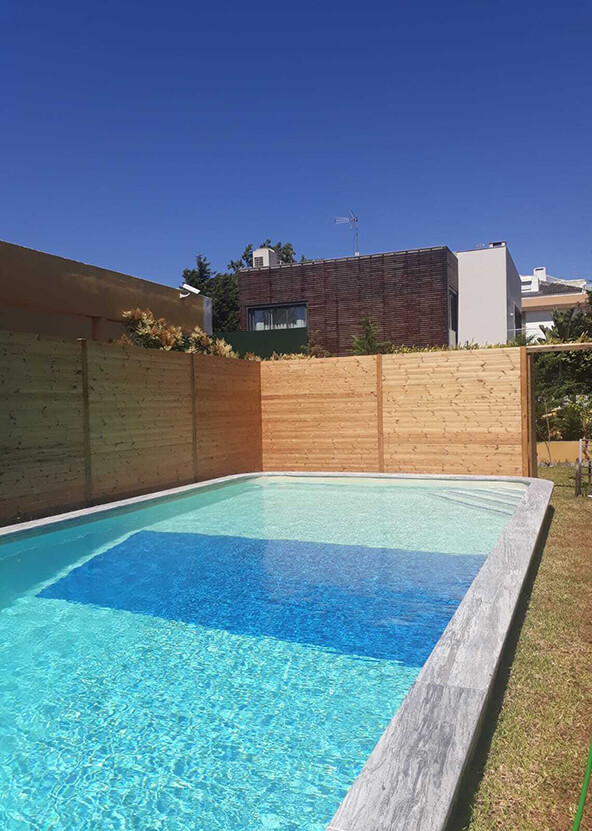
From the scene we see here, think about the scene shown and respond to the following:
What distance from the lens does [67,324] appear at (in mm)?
12453

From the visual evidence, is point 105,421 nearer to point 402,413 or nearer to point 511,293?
point 402,413

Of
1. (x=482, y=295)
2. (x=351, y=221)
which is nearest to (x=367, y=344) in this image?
(x=482, y=295)

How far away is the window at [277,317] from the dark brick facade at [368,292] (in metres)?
0.26

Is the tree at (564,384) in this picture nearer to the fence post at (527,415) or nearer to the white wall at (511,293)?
the fence post at (527,415)

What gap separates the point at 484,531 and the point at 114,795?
588 centimetres

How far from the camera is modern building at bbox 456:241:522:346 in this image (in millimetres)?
21562

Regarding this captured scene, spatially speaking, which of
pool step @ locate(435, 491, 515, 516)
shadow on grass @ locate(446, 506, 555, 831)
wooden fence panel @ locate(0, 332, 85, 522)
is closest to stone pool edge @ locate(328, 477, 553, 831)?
shadow on grass @ locate(446, 506, 555, 831)

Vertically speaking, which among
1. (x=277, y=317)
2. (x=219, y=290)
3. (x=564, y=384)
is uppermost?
(x=219, y=290)

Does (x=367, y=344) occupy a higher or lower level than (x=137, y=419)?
higher

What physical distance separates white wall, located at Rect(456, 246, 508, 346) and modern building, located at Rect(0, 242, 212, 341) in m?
11.2

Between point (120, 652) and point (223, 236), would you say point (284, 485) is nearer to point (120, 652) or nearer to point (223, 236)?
point (120, 652)

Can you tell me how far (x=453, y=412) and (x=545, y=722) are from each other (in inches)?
357

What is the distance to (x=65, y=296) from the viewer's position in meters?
12.2

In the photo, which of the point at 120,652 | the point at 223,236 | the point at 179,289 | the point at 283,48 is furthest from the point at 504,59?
the point at 223,236
